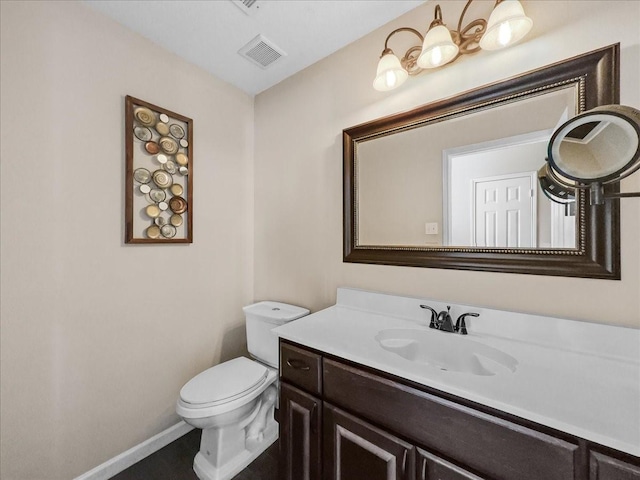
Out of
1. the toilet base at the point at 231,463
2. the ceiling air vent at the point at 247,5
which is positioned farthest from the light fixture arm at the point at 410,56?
the toilet base at the point at 231,463

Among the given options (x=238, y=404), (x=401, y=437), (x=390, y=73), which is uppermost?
(x=390, y=73)

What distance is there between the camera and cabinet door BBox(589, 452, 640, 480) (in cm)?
54

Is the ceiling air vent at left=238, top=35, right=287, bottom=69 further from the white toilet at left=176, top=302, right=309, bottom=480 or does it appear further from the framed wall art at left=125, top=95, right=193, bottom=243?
the white toilet at left=176, top=302, right=309, bottom=480

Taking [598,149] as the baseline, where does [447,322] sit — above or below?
below

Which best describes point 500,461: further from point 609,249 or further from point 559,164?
point 559,164

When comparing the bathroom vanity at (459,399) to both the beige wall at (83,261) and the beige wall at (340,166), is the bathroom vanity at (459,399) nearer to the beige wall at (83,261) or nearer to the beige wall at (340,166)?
the beige wall at (340,166)

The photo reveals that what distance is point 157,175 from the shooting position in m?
1.59

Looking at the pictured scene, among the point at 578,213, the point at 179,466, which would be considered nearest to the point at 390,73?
the point at 578,213

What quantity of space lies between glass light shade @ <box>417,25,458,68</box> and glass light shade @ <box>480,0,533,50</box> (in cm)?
13

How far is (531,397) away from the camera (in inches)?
26.7

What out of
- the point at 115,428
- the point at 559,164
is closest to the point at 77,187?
the point at 115,428

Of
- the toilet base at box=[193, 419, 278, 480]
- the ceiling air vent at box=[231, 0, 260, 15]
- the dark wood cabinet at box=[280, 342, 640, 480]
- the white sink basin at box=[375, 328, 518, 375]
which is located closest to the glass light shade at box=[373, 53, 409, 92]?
the ceiling air vent at box=[231, 0, 260, 15]

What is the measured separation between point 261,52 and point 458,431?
2106 millimetres

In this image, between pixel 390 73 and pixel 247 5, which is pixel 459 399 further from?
pixel 247 5
